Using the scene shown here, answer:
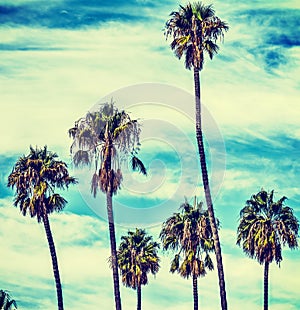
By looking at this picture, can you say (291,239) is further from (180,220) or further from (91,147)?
(91,147)

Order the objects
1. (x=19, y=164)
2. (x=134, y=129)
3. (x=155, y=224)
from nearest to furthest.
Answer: (x=134, y=129)
(x=19, y=164)
(x=155, y=224)

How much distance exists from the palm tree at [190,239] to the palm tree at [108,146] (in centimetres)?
1115

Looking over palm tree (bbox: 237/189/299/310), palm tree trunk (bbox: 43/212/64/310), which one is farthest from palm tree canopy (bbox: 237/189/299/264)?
palm tree trunk (bbox: 43/212/64/310)

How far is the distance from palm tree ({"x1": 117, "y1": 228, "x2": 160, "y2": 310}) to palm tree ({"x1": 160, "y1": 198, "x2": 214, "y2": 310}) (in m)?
5.10

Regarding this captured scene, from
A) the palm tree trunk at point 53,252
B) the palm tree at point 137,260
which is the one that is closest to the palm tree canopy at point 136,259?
the palm tree at point 137,260

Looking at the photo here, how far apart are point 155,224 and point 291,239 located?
16.0m

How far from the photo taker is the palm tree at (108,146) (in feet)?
228

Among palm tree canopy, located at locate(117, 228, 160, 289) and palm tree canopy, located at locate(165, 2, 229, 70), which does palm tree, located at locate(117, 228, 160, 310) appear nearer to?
palm tree canopy, located at locate(117, 228, 160, 289)

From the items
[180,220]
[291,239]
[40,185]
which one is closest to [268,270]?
[291,239]

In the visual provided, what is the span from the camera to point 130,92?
3371 inches

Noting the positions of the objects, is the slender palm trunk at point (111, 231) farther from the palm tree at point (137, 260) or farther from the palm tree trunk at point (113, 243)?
the palm tree at point (137, 260)

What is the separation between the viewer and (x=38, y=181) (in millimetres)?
74250

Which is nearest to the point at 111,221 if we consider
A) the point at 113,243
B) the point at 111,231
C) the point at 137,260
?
the point at 111,231

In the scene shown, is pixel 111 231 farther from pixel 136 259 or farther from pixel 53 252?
pixel 136 259
